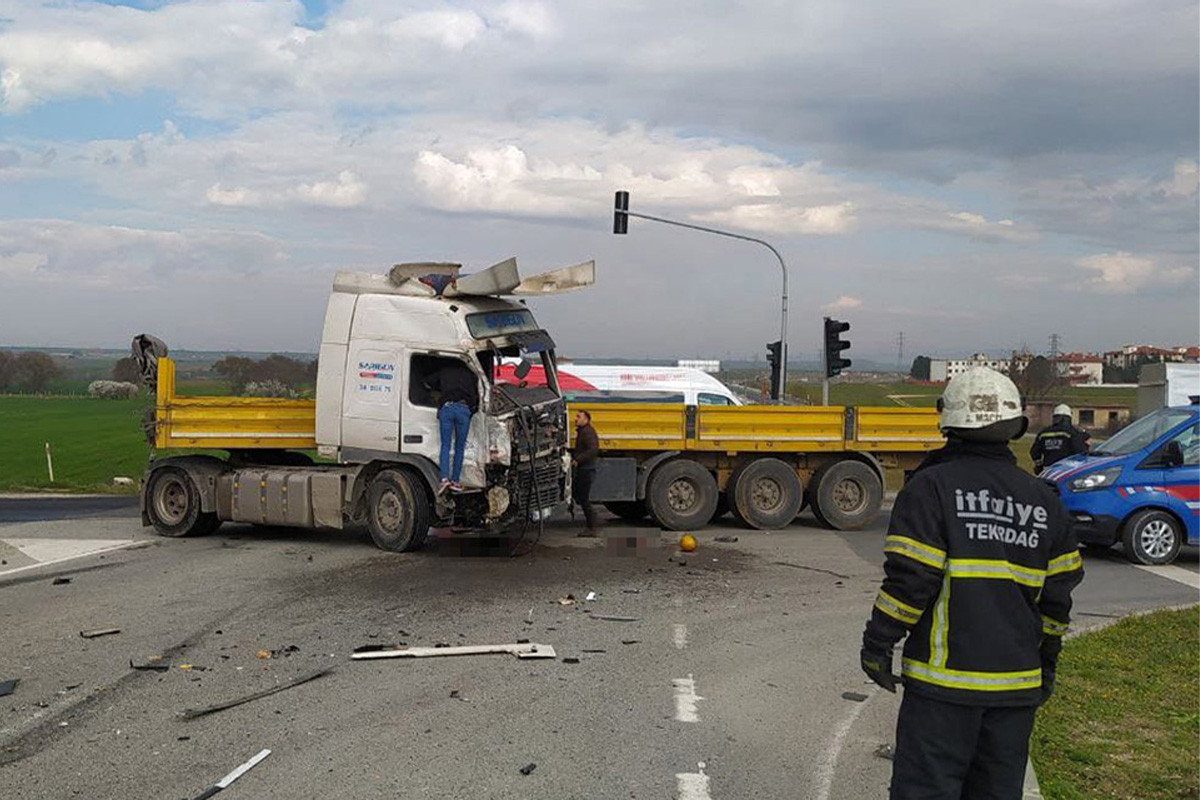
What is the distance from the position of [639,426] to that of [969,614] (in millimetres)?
10975

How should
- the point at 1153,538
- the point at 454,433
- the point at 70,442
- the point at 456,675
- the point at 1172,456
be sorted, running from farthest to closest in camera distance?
the point at 70,442 < the point at 1172,456 < the point at 1153,538 < the point at 454,433 < the point at 456,675

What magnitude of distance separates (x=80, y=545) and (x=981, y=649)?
12.4 meters

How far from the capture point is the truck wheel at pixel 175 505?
1434 cm

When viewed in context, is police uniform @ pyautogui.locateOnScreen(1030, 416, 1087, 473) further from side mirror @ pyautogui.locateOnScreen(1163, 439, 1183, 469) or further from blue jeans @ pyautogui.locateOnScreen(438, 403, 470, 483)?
blue jeans @ pyautogui.locateOnScreen(438, 403, 470, 483)

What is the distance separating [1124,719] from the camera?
22.4ft

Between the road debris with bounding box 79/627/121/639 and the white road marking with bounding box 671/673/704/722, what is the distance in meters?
4.42

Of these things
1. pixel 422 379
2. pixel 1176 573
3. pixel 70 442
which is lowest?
pixel 70 442

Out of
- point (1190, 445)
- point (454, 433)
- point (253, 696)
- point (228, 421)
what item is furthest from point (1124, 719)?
point (228, 421)

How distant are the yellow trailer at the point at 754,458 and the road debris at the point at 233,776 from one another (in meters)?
8.99

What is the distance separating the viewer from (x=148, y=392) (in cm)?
1480

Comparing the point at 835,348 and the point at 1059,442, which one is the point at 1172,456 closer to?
the point at 1059,442

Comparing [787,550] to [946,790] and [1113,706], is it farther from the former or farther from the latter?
[946,790]

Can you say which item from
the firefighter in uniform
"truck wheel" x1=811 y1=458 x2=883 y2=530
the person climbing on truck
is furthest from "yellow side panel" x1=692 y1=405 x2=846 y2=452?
the firefighter in uniform

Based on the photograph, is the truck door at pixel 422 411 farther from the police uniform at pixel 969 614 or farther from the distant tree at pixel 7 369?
the distant tree at pixel 7 369
